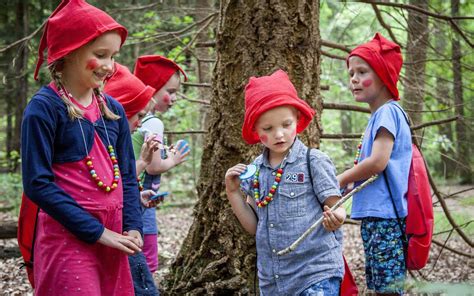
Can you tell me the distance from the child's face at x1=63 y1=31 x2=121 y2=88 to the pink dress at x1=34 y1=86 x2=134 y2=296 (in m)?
0.14

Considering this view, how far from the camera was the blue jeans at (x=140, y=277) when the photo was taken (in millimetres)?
3385

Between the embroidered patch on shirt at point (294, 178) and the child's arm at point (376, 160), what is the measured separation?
0.61 metres

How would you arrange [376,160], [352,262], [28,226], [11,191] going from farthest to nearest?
A: 1. [11,191]
2. [352,262]
3. [376,160]
4. [28,226]

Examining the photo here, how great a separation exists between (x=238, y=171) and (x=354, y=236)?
765cm

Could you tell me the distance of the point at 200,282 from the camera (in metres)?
4.11

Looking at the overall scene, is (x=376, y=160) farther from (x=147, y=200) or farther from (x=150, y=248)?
(x=150, y=248)

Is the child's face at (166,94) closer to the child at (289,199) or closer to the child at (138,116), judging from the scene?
the child at (138,116)

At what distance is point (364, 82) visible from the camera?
3580mm

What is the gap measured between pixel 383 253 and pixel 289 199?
860 mm

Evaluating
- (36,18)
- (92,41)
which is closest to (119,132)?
(92,41)

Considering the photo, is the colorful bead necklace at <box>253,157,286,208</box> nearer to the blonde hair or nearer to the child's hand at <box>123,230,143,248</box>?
the child's hand at <box>123,230,143,248</box>

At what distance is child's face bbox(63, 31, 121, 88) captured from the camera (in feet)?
8.81

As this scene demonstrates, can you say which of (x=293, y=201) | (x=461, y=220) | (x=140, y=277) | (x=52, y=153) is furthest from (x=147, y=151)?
(x=461, y=220)

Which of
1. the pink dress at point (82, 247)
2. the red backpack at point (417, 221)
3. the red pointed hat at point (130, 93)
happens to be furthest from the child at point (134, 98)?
the red backpack at point (417, 221)
